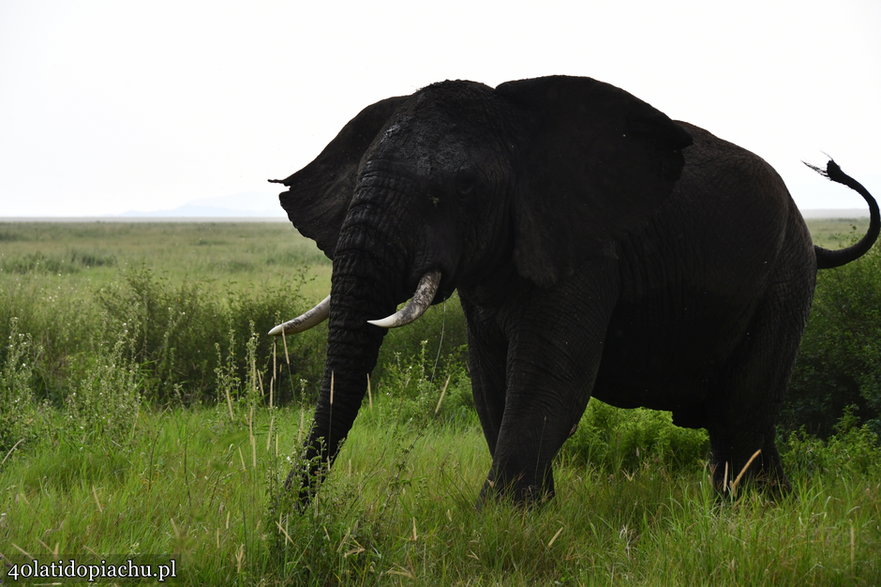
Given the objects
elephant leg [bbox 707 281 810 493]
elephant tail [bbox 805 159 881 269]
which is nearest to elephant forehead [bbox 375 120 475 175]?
elephant leg [bbox 707 281 810 493]

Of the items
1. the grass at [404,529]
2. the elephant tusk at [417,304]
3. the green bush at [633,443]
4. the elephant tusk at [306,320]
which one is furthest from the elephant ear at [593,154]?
the green bush at [633,443]

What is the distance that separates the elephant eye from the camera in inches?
174

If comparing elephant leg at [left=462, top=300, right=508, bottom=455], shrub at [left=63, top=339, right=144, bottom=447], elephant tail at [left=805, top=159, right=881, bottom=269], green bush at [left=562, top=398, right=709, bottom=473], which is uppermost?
elephant tail at [left=805, top=159, right=881, bottom=269]

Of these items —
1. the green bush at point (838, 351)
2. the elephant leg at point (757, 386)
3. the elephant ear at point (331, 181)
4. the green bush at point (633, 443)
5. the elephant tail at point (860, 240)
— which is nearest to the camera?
the elephant ear at point (331, 181)

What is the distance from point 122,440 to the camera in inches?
230

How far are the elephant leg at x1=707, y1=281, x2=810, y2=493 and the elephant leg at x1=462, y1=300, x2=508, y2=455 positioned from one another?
1.44m

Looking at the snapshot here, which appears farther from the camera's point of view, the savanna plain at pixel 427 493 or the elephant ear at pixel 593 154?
the elephant ear at pixel 593 154

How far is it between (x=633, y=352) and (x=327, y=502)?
2149 mm

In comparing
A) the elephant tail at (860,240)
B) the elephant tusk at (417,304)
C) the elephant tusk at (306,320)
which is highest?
the elephant tail at (860,240)

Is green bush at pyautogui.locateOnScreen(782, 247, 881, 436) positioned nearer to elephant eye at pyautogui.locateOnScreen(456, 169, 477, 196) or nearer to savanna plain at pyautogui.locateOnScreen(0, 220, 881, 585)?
savanna plain at pyautogui.locateOnScreen(0, 220, 881, 585)

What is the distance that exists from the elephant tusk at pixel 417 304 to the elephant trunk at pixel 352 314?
0.48ft

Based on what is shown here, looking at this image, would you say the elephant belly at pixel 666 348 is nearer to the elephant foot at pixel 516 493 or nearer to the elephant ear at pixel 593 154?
the elephant ear at pixel 593 154

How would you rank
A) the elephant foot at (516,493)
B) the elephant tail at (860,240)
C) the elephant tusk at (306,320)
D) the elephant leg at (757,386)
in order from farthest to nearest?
the elephant tail at (860,240) < the elephant leg at (757,386) < the elephant foot at (516,493) < the elephant tusk at (306,320)

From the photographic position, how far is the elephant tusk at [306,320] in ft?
14.2
